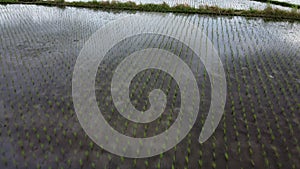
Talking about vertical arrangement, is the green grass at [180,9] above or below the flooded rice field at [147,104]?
above

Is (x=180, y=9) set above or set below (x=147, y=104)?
above

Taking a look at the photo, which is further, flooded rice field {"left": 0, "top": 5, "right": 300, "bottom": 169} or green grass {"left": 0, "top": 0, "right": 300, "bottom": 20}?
green grass {"left": 0, "top": 0, "right": 300, "bottom": 20}

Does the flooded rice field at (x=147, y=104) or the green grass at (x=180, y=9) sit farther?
the green grass at (x=180, y=9)

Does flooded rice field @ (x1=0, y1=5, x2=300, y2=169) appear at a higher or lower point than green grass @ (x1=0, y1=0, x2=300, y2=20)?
lower

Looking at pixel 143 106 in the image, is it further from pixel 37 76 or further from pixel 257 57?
pixel 257 57

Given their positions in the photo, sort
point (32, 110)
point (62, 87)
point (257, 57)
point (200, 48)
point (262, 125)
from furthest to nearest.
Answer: point (200, 48) < point (257, 57) < point (62, 87) < point (32, 110) < point (262, 125)

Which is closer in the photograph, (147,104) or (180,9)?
(147,104)

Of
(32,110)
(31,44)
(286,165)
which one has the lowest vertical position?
(286,165)

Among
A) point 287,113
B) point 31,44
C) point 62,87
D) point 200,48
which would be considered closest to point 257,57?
point 200,48
